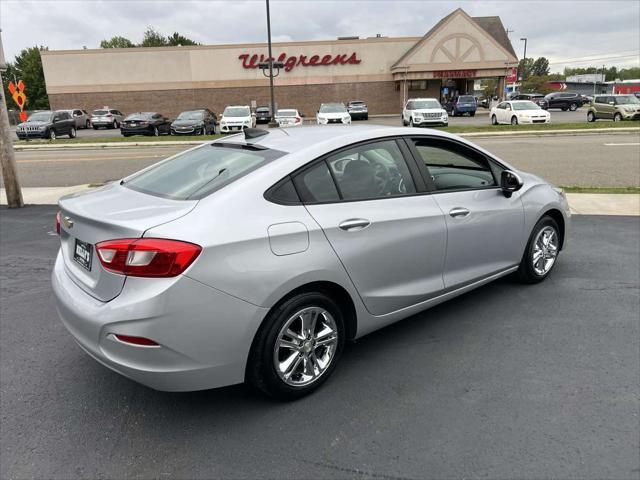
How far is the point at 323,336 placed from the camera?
3.11 m

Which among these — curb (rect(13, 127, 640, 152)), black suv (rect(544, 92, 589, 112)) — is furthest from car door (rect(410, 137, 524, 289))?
black suv (rect(544, 92, 589, 112))

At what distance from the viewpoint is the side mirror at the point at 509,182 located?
4160 mm

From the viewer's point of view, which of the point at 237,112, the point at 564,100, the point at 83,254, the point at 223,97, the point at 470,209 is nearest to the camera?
the point at 83,254

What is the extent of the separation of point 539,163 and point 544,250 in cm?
929

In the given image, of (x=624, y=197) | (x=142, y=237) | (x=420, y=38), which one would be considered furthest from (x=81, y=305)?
(x=420, y=38)

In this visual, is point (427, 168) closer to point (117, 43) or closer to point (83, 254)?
point (83, 254)

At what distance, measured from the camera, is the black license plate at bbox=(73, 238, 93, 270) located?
2821mm

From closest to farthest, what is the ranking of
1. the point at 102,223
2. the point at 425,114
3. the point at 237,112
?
the point at 102,223 → the point at 425,114 → the point at 237,112

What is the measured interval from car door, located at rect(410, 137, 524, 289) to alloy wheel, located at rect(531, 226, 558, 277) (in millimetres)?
316

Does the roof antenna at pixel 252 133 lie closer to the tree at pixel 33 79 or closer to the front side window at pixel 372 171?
the front side window at pixel 372 171

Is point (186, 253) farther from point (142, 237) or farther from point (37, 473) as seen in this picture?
point (37, 473)

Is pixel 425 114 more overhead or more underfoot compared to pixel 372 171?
more underfoot

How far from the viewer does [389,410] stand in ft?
9.80

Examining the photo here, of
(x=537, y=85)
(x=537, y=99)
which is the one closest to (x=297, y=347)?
(x=537, y=99)
